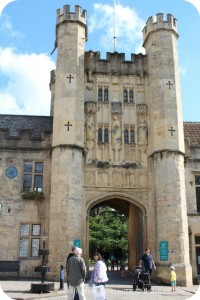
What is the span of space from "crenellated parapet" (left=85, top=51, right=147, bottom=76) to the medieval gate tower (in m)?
0.06

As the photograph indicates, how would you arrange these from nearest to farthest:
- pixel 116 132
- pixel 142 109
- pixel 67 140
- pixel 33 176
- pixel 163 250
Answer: pixel 163 250
pixel 67 140
pixel 33 176
pixel 116 132
pixel 142 109

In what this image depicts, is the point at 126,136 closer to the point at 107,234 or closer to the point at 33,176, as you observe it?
the point at 33,176

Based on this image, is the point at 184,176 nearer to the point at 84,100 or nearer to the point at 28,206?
the point at 84,100

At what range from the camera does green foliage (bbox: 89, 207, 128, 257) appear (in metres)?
37.5

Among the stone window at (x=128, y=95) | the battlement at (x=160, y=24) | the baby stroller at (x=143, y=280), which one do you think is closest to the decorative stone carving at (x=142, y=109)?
the stone window at (x=128, y=95)

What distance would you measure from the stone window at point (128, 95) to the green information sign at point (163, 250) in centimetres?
869

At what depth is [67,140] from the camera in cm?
2019

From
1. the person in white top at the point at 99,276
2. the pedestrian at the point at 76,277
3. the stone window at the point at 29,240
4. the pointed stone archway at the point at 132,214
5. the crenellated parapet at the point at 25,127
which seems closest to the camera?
the pedestrian at the point at 76,277

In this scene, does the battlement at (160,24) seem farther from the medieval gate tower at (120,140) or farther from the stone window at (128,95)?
the stone window at (128,95)

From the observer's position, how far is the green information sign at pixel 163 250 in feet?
61.1

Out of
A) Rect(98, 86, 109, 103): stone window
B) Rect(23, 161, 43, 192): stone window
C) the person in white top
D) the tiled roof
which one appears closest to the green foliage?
the tiled roof

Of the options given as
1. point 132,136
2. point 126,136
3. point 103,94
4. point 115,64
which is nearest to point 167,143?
point 132,136

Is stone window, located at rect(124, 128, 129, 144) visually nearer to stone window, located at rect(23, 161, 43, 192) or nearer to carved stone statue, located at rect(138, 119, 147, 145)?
carved stone statue, located at rect(138, 119, 147, 145)

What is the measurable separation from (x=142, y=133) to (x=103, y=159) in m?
2.87
